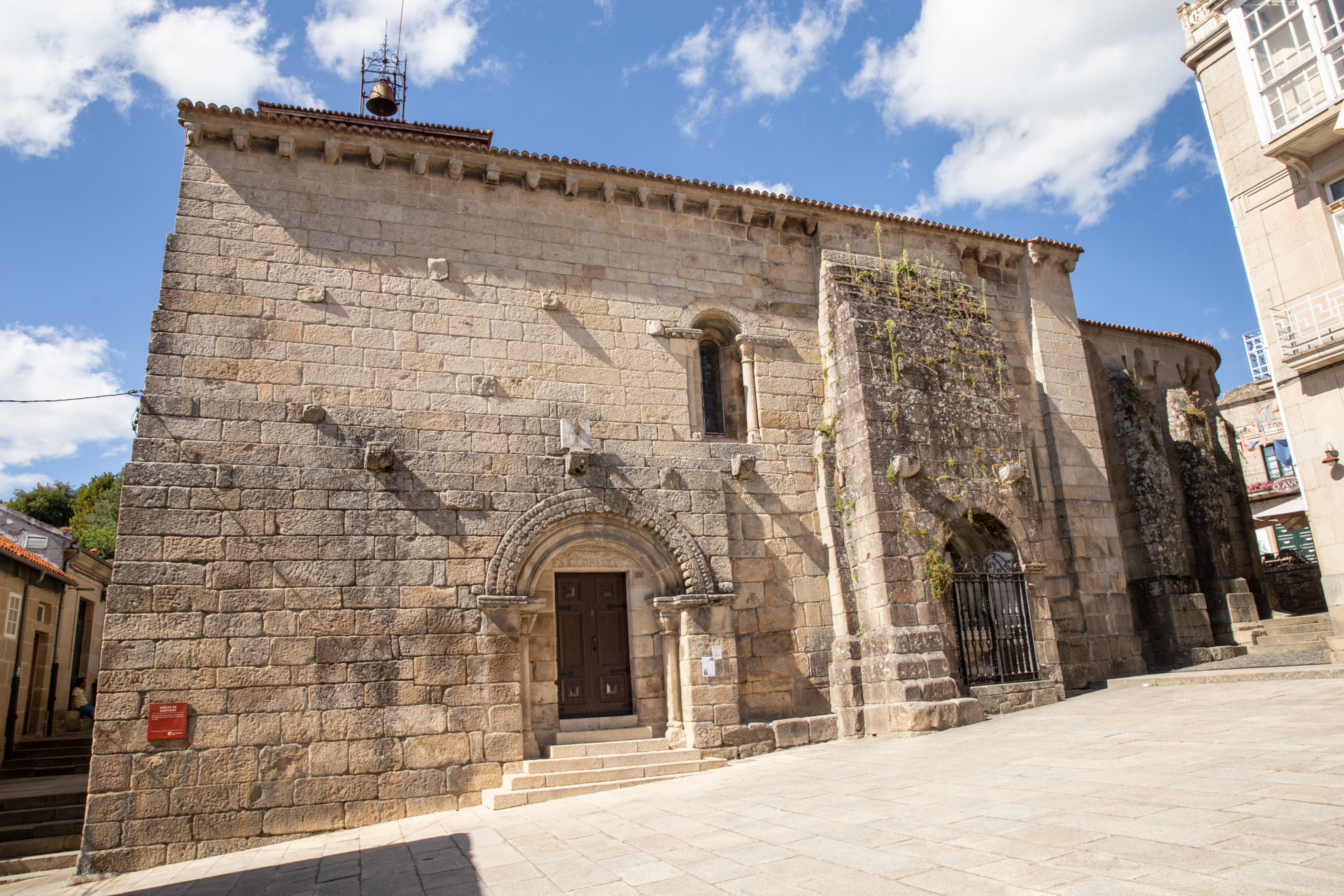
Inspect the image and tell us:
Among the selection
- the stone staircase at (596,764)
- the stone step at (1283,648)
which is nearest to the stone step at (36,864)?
the stone staircase at (596,764)

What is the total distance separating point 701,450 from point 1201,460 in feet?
38.3

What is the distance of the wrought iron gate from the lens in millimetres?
11133

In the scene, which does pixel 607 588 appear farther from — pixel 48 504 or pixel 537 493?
pixel 48 504

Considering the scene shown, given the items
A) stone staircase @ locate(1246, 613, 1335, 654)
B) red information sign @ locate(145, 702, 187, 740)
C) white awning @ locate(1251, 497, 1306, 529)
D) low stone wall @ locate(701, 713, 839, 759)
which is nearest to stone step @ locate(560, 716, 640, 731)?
low stone wall @ locate(701, 713, 839, 759)

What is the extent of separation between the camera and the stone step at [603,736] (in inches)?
381

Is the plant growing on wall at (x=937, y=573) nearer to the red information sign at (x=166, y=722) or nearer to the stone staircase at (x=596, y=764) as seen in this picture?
the stone staircase at (x=596, y=764)

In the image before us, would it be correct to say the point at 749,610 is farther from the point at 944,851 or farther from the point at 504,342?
the point at 944,851

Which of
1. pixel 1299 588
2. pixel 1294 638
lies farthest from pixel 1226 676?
pixel 1299 588

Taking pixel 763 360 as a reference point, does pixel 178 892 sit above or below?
below

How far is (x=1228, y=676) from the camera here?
10.6 metres

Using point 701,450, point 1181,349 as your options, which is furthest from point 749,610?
point 1181,349

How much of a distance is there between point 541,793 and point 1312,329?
13632 mm

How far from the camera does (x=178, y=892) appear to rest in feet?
21.5

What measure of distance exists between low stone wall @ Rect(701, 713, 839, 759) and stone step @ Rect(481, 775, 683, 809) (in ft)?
3.99
